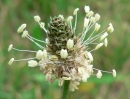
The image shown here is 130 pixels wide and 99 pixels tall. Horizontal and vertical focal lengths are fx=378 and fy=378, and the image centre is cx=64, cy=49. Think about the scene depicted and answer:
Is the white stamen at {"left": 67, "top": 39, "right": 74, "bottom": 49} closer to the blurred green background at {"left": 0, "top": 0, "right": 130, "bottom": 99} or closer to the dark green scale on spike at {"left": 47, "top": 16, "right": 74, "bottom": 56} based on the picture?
the dark green scale on spike at {"left": 47, "top": 16, "right": 74, "bottom": 56}

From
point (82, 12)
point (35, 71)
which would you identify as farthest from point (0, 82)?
point (82, 12)

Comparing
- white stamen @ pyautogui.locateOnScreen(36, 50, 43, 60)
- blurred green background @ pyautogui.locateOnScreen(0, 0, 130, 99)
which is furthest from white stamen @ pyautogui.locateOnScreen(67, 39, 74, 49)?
blurred green background @ pyautogui.locateOnScreen(0, 0, 130, 99)

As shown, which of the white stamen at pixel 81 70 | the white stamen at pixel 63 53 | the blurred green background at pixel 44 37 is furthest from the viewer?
the blurred green background at pixel 44 37

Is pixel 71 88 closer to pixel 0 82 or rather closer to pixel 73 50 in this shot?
pixel 73 50

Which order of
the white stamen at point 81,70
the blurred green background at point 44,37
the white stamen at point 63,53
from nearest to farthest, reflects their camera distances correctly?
the white stamen at point 63,53 < the white stamen at point 81,70 < the blurred green background at point 44,37

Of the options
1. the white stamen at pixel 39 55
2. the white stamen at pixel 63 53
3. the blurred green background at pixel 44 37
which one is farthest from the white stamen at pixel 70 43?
the blurred green background at pixel 44 37

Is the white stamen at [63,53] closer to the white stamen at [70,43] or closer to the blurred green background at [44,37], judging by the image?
the white stamen at [70,43]
